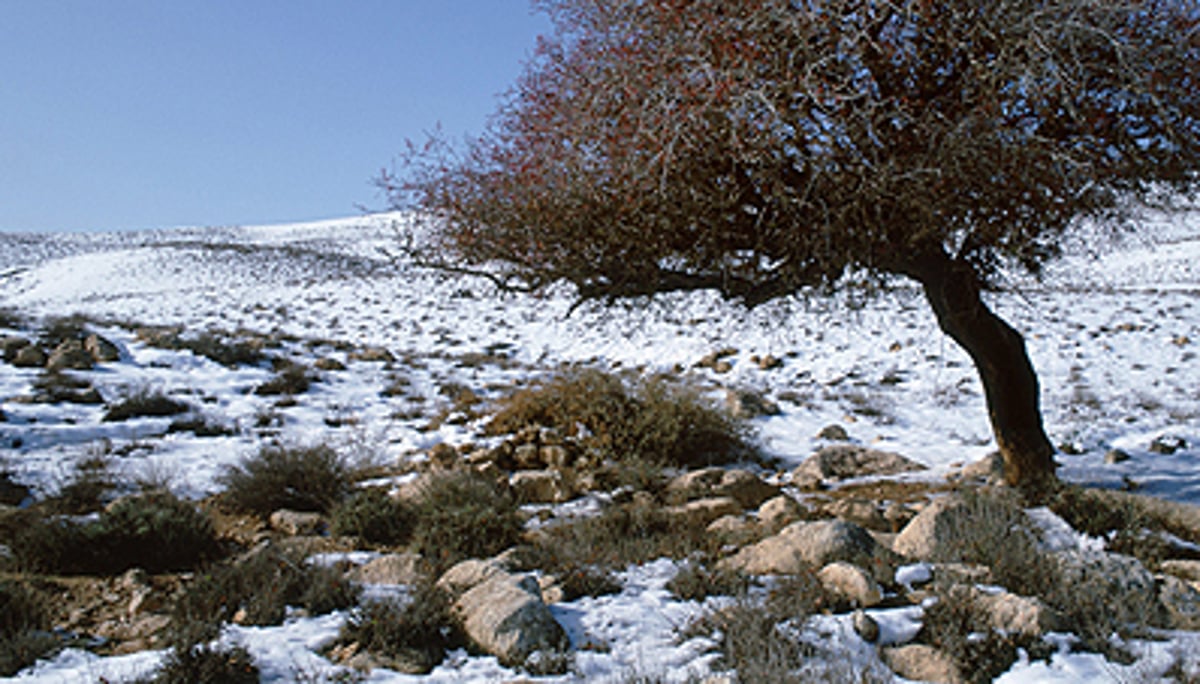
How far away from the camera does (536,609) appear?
12.4ft

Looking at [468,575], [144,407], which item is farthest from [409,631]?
[144,407]

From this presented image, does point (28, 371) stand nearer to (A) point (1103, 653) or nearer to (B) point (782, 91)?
(B) point (782, 91)

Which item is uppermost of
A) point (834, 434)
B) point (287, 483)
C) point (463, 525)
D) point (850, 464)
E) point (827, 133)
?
point (827, 133)

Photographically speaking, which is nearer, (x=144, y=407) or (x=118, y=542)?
(x=118, y=542)

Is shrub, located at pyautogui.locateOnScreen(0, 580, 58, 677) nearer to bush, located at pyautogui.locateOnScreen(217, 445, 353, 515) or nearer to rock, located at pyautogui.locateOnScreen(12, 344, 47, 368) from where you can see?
bush, located at pyautogui.locateOnScreen(217, 445, 353, 515)

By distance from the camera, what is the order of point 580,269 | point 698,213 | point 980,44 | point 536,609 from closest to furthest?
point 536,609
point 980,44
point 698,213
point 580,269

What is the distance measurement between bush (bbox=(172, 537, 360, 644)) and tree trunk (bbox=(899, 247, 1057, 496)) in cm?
516

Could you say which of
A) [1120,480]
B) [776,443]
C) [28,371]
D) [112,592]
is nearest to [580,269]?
[112,592]

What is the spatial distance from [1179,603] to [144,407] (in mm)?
11586

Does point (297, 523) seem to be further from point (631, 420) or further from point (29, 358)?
point (29, 358)

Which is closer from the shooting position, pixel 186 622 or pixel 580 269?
pixel 186 622

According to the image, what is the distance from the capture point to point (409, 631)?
12.4ft

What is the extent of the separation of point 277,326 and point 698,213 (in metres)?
20.8

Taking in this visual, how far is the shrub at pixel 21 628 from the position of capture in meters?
3.61
